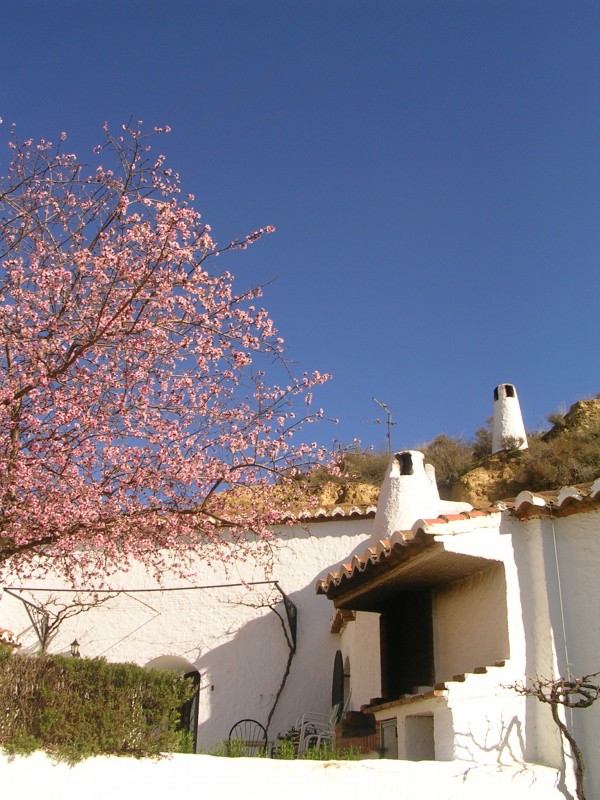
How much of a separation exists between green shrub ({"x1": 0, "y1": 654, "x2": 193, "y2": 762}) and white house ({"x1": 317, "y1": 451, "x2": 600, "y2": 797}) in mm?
2441

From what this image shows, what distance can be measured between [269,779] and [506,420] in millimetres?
18877

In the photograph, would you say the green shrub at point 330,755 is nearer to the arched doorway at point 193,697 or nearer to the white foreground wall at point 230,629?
the white foreground wall at point 230,629

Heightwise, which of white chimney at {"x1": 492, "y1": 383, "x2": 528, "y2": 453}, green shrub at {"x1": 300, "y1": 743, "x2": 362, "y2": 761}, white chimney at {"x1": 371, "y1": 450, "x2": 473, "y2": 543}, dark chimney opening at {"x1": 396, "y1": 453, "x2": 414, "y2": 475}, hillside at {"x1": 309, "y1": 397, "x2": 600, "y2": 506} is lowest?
green shrub at {"x1": 300, "y1": 743, "x2": 362, "y2": 761}

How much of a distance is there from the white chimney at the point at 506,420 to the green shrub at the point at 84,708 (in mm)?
17861

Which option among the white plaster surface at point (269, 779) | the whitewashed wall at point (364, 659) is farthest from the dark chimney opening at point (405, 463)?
the white plaster surface at point (269, 779)

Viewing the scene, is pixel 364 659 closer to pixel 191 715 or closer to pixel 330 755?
pixel 330 755

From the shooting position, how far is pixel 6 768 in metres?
5.45

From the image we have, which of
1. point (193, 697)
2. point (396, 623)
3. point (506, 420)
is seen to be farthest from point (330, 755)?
point (506, 420)

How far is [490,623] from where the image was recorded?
7.78 metres

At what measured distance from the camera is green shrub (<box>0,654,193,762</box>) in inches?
222

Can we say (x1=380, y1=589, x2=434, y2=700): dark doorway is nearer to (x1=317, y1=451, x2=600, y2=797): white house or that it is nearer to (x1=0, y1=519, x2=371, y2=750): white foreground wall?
(x1=317, y1=451, x2=600, y2=797): white house

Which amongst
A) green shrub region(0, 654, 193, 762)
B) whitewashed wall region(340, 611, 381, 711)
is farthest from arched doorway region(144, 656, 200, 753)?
green shrub region(0, 654, 193, 762)

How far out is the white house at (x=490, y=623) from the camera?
691 centimetres

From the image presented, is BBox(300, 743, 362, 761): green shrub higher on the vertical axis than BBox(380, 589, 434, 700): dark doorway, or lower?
lower
